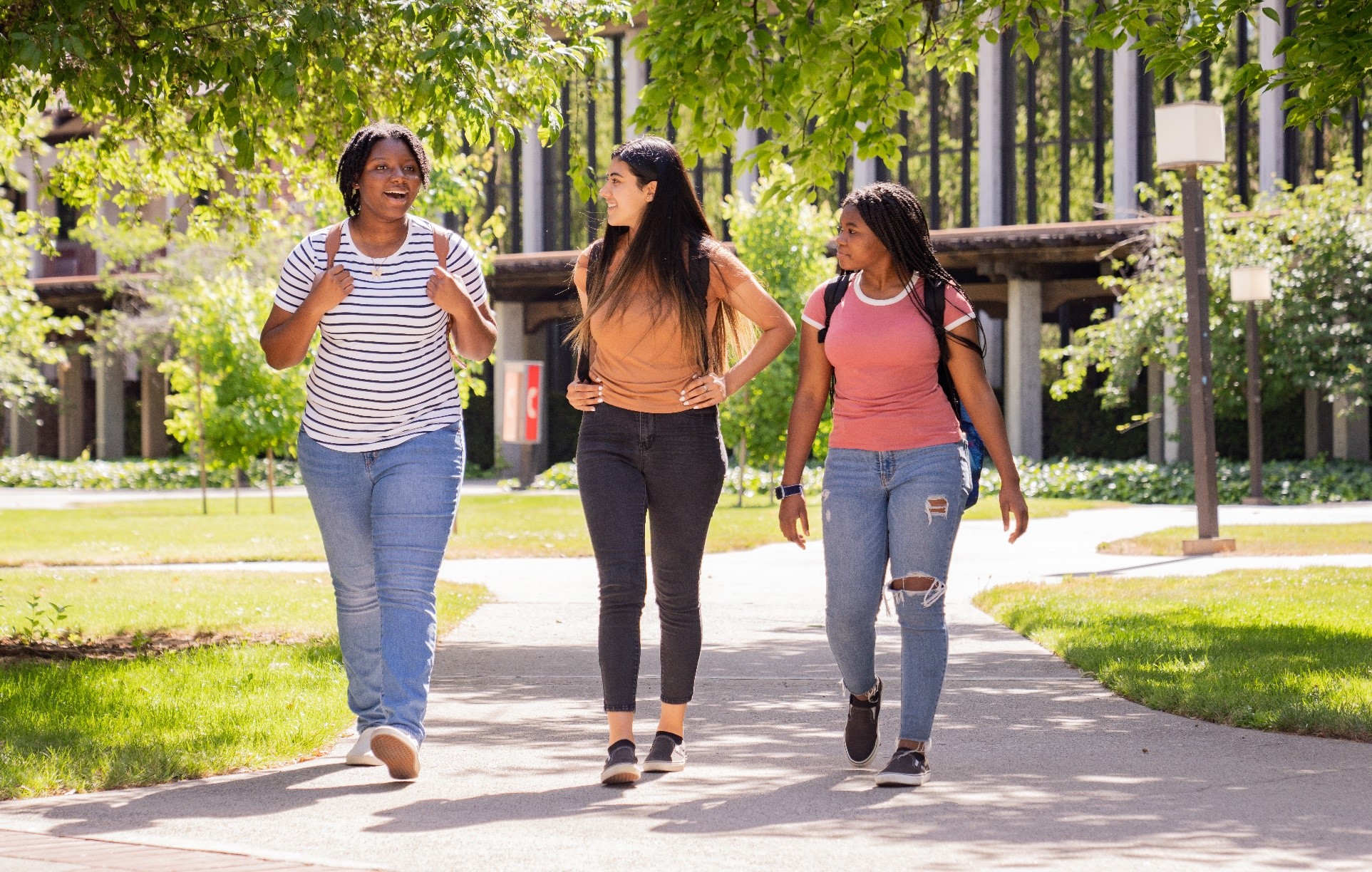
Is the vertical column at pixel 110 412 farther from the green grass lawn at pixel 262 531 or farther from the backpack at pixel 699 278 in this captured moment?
the backpack at pixel 699 278

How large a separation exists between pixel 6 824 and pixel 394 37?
5.35m

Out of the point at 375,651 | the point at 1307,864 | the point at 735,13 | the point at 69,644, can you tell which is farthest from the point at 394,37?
the point at 1307,864

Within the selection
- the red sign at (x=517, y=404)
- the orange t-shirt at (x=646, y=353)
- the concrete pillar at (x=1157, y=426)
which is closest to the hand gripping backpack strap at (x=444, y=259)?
the orange t-shirt at (x=646, y=353)

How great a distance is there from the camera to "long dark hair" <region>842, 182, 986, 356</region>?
504 cm

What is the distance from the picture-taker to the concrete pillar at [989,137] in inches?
1352

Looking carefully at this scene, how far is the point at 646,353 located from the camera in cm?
497

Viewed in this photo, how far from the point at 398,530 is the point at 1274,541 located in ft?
38.7

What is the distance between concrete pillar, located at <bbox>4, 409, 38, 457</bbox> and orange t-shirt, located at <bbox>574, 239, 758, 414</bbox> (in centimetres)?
4188

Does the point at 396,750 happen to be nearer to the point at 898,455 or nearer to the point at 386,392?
the point at 386,392

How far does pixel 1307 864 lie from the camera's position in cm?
383

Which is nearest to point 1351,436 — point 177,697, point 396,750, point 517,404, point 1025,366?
point 1025,366

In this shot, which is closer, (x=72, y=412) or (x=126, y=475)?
(x=126, y=475)

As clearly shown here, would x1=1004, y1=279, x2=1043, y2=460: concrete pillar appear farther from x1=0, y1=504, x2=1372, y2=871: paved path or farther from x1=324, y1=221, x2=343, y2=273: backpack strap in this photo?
x1=324, y1=221, x2=343, y2=273: backpack strap

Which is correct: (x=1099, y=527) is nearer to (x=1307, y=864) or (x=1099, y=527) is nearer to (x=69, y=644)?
(x=69, y=644)
